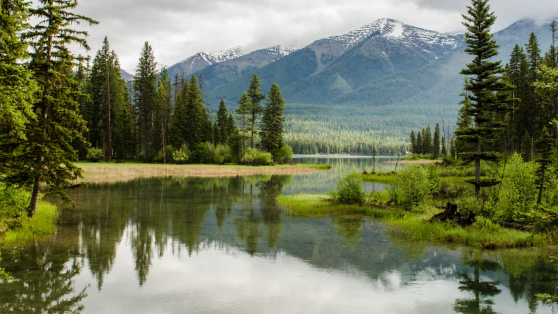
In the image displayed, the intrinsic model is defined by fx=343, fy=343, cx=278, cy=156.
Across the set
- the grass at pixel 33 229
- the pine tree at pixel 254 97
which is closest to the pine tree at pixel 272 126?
the pine tree at pixel 254 97

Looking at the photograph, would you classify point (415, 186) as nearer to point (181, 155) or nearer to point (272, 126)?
point (181, 155)

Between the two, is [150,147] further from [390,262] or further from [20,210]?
[390,262]

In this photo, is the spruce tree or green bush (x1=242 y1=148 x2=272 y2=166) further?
green bush (x1=242 y1=148 x2=272 y2=166)

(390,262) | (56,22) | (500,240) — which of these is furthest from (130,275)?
(500,240)

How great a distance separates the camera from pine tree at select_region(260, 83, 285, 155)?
7681 cm

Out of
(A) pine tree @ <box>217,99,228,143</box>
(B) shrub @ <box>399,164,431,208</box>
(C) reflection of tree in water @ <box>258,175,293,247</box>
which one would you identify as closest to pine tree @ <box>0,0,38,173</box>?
(C) reflection of tree in water @ <box>258,175,293,247</box>

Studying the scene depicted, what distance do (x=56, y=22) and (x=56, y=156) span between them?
21.3 feet

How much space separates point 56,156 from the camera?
16406 mm

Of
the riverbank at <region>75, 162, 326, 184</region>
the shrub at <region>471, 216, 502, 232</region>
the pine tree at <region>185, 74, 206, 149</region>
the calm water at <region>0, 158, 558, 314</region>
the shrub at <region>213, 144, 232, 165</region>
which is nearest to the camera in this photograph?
the calm water at <region>0, 158, 558, 314</region>

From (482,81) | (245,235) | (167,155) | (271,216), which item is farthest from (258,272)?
(167,155)

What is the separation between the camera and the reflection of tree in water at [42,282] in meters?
9.44

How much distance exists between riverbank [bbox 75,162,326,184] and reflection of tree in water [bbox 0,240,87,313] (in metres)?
26.3

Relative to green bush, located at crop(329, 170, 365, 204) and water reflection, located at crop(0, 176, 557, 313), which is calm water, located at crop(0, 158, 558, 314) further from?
green bush, located at crop(329, 170, 365, 204)

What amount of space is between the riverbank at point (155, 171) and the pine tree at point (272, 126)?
9852mm
